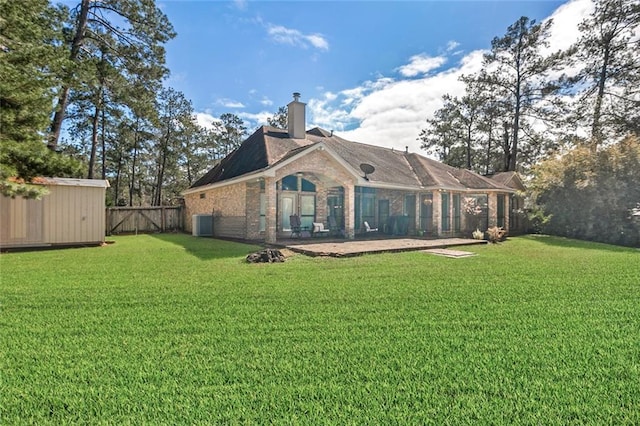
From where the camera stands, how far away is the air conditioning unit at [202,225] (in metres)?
16.9

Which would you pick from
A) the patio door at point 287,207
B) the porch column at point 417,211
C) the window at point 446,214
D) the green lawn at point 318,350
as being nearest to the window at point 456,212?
the window at point 446,214

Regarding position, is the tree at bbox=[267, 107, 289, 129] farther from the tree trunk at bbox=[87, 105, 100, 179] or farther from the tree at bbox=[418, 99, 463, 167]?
the tree trunk at bbox=[87, 105, 100, 179]

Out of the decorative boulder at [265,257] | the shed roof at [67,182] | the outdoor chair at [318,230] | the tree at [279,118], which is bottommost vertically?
the decorative boulder at [265,257]

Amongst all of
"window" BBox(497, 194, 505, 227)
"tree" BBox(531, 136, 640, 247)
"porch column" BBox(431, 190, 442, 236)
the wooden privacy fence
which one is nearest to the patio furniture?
"porch column" BBox(431, 190, 442, 236)

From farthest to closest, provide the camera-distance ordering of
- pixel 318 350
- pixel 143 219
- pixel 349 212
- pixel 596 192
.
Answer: pixel 143 219
pixel 596 192
pixel 349 212
pixel 318 350

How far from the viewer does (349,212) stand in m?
14.8

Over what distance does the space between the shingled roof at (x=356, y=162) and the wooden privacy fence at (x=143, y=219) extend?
11.4 ft

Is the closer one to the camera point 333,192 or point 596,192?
point 596,192

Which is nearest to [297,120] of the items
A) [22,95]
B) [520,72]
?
[22,95]

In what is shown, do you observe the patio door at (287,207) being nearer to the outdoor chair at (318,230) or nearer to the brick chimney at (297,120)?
the outdoor chair at (318,230)

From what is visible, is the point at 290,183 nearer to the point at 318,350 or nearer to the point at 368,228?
the point at 368,228

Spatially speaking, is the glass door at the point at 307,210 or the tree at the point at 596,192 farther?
the glass door at the point at 307,210

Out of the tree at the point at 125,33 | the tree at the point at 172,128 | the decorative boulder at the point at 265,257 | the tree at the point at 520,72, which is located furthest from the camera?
the tree at the point at 172,128

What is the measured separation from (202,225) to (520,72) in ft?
92.2
